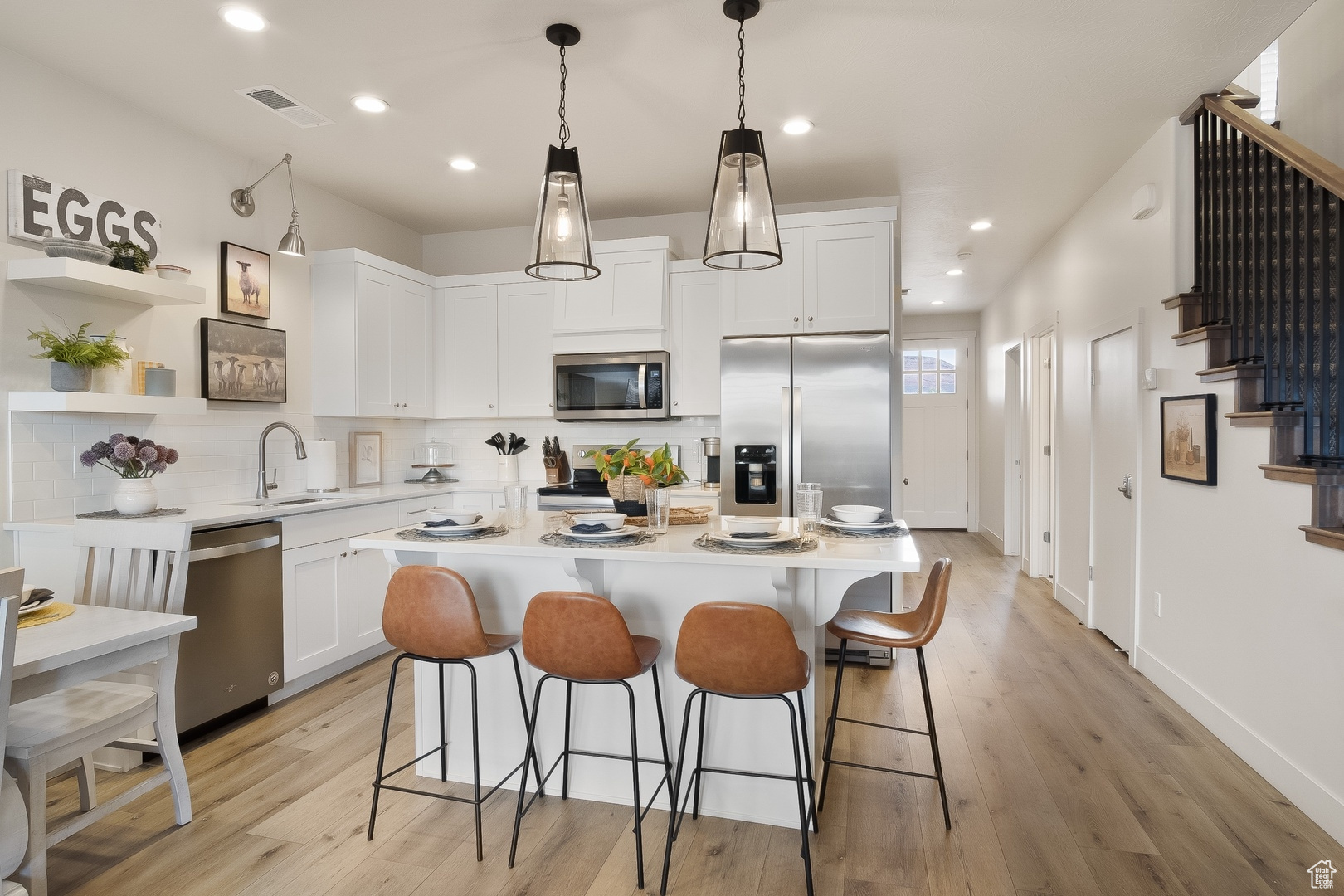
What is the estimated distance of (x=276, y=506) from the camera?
11.1 ft

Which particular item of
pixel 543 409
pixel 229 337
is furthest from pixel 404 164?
pixel 543 409

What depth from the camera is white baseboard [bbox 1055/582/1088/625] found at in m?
4.68

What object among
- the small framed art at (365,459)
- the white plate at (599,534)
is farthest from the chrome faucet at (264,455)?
the white plate at (599,534)

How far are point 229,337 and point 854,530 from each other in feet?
10.6

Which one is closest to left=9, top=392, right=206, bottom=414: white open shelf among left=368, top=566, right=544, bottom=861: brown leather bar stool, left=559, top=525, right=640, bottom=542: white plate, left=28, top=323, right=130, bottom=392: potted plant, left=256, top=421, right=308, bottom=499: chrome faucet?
left=28, top=323, right=130, bottom=392: potted plant

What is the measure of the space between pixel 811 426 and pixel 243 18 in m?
3.05

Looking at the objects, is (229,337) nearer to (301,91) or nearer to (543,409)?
(301,91)

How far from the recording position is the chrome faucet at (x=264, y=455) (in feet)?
12.4

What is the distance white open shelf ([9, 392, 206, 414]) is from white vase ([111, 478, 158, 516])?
296 millimetres

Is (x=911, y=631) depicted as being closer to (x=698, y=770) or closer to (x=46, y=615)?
(x=698, y=770)

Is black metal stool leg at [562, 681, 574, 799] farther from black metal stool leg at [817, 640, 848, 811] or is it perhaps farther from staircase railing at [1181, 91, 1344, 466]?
staircase railing at [1181, 91, 1344, 466]

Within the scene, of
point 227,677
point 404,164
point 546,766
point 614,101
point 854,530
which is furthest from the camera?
point 404,164

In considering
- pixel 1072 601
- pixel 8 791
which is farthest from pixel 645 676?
pixel 1072 601

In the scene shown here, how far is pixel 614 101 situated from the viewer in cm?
325
